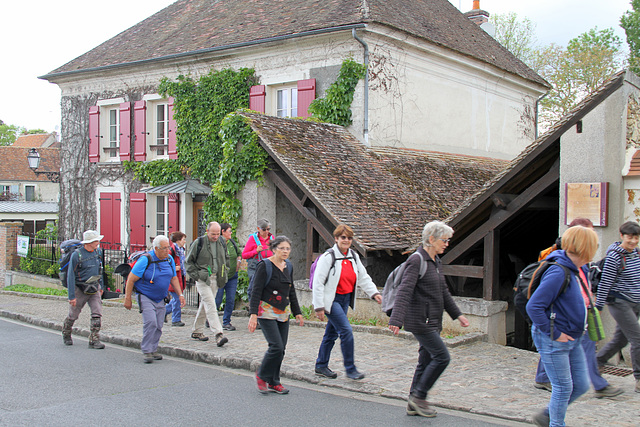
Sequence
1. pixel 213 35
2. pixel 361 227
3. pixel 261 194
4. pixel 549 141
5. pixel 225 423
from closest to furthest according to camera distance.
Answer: pixel 225 423
pixel 549 141
pixel 361 227
pixel 261 194
pixel 213 35

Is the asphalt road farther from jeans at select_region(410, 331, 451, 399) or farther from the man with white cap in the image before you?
the man with white cap

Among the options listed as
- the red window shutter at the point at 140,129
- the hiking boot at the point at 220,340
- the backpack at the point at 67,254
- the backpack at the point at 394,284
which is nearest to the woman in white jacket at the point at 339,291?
the backpack at the point at 394,284

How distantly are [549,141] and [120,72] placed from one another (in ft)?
48.5

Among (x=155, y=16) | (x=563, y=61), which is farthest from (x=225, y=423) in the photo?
(x=563, y=61)

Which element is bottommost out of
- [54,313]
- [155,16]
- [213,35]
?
[54,313]

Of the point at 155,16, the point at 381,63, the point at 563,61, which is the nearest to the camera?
the point at 381,63

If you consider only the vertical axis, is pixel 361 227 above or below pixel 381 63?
below

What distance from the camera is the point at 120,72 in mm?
19266

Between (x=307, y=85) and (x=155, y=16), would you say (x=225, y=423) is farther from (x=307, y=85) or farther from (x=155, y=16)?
(x=155, y=16)

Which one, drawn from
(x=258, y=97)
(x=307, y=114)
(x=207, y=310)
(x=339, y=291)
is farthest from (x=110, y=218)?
(x=339, y=291)

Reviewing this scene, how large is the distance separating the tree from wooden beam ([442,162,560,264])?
26.9m

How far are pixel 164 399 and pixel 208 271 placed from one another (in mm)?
3044

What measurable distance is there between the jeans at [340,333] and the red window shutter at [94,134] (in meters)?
15.4

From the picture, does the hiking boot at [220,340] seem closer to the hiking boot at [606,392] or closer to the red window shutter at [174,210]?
the hiking boot at [606,392]
